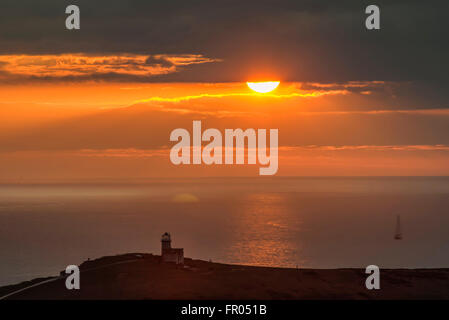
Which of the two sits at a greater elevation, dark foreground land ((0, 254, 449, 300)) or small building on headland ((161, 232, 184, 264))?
small building on headland ((161, 232, 184, 264))

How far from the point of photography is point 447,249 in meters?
156

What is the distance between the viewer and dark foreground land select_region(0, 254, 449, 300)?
157ft

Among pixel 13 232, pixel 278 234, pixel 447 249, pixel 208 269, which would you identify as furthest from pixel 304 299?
pixel 13 232

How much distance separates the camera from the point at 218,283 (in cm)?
5059

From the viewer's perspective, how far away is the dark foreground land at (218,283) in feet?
157

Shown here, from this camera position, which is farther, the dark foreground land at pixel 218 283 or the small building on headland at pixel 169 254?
the small building on headland at pixel 169 254

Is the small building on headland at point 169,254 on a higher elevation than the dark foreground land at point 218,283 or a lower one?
higher

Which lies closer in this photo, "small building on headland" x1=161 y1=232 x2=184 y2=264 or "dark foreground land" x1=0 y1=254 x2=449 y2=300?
"dark foreground land" x1=0 y1=254 x2=449 y2=300

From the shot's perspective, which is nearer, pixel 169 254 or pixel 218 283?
pixel 218 283
